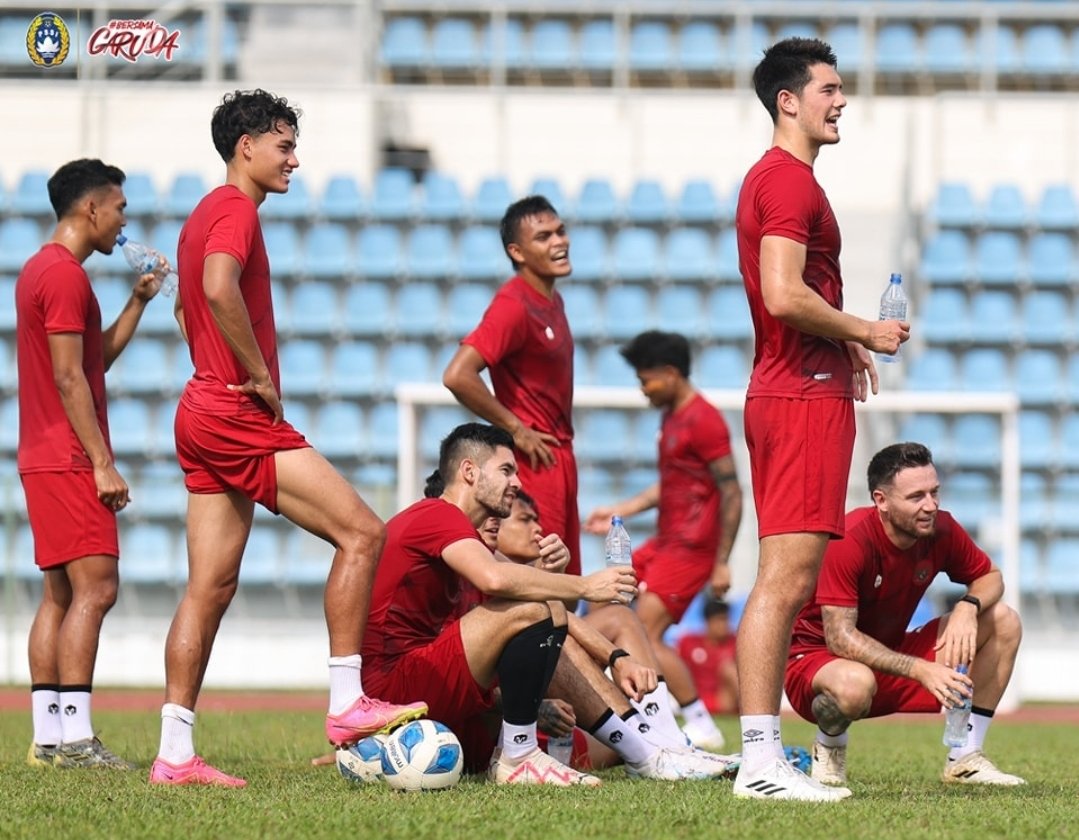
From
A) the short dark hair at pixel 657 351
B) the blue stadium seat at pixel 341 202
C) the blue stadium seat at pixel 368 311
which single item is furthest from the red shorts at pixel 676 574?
the blue stadium seat at pixel 341 202

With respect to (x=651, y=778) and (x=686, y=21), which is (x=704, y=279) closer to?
(x=686, y=21)

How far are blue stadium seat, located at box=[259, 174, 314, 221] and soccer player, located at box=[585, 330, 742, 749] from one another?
339 inches

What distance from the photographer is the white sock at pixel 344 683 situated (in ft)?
18.4

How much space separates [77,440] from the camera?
695 cm

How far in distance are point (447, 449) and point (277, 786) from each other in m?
1.36

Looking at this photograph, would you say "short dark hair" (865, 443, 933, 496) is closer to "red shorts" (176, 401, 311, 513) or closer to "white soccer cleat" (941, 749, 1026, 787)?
"white soccer cleat" (941, 749, 1026, 787)

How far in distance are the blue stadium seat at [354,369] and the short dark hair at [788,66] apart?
36.7 ft

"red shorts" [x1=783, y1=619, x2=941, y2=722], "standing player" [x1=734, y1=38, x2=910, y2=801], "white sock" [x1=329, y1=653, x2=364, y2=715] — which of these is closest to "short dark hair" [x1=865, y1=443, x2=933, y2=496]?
"red shorts" [x1=783, y1=619, x2=941, y2=722]

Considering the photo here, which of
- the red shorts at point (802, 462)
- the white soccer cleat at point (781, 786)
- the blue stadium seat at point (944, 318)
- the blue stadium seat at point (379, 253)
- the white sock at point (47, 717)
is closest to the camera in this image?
the white soccer cleat at point (781, 786)

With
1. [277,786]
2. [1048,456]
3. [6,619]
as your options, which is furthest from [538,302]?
[1048,456]

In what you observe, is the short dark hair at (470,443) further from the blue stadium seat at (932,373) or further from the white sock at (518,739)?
the blue stadium seat at (932,373)

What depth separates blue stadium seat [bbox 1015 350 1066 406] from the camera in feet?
53.8

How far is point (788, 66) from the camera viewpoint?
561 centimetres

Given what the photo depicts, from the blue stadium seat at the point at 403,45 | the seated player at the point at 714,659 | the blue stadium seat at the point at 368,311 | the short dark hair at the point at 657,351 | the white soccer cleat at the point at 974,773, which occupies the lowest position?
the seated player at the point at 714,659
